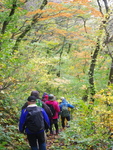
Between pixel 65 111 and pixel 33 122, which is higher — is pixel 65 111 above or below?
below

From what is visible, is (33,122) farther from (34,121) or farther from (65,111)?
(65,111)

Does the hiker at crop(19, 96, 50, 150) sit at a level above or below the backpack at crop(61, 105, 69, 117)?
above

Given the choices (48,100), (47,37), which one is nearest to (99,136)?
(48,100)

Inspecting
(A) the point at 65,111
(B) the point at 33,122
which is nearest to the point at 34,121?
(B) the point at 33,122

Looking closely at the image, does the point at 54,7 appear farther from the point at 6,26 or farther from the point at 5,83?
the point at 5,83

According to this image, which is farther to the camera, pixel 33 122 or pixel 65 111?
pixel 65 111

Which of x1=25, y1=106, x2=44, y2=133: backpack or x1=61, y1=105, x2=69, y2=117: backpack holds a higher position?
x1=25, y1=106, x2=44, y2=133: backpack

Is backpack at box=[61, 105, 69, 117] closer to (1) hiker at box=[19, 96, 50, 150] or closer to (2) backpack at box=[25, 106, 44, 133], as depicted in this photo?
(1) hiker at box=[19, 96, 50, 150]

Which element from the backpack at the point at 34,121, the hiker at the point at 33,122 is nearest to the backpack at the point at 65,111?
the hiker at the point at 33,122

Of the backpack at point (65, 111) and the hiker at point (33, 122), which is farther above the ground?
the hiker at point (33, 122)

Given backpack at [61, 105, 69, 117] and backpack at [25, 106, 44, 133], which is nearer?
backpack at [25, 106, 44, 133]

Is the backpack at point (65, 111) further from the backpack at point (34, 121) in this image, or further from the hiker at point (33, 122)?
the backpack at point (34, 121)

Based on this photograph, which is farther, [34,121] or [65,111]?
[65,111]

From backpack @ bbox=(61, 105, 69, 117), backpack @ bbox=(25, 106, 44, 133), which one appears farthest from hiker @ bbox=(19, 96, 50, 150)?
backpack @ bbox=(61, 105, 69, 117)
